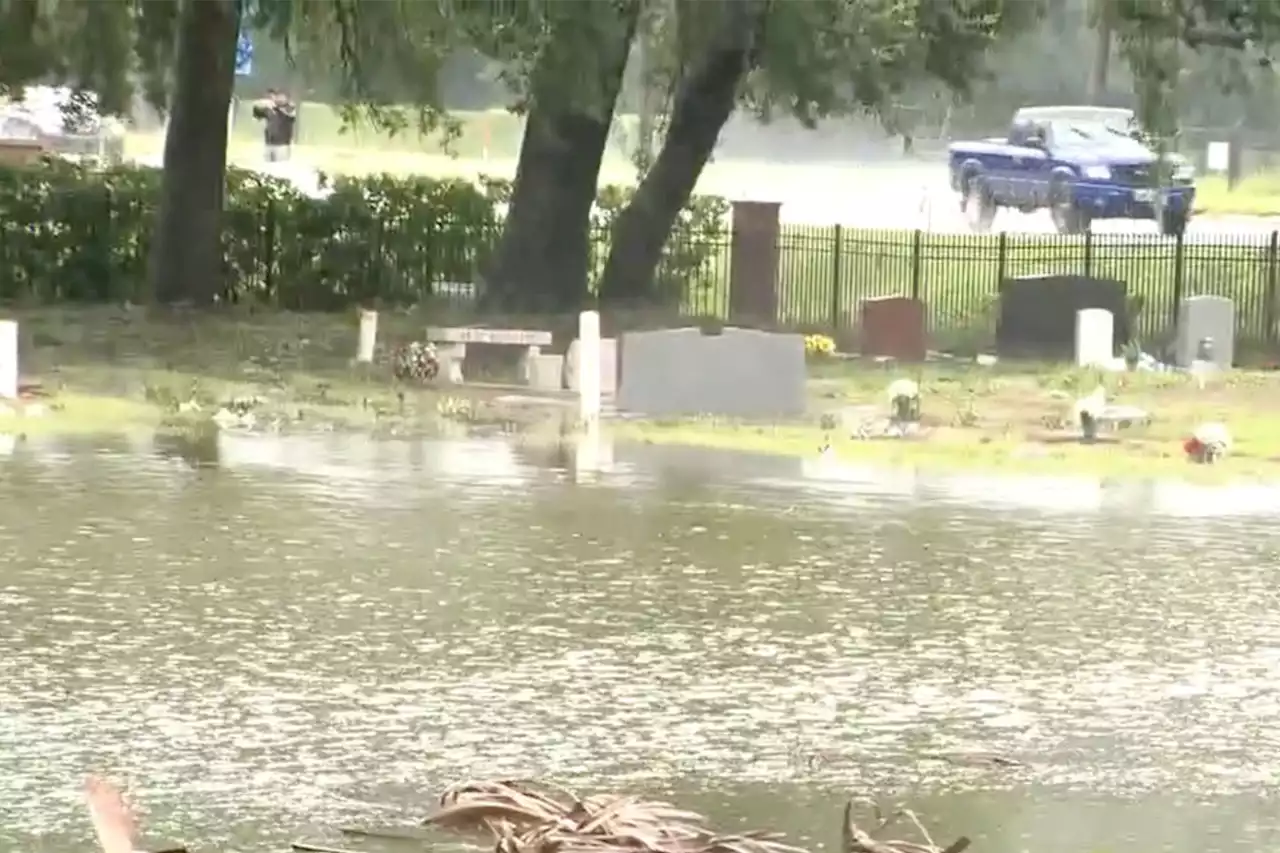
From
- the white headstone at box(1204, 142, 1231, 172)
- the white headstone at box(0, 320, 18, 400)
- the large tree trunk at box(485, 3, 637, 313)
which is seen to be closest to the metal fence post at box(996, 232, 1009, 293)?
the large tree trunk at box(485, 3, 637, 313)

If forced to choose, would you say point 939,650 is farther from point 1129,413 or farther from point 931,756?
point 1129,413

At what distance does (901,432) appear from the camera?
733 inches

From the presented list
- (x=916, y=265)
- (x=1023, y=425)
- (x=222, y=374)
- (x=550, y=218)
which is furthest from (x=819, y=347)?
(x=222, y=374)

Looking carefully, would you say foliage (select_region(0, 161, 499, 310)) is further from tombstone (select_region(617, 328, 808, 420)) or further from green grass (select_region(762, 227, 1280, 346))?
tombstone (select_region(617, 328, 808, 420))

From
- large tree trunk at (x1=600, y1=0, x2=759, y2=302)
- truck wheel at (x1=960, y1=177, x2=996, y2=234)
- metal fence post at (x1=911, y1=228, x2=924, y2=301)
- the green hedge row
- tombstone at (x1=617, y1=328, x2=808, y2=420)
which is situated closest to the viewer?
tombstone at (x1=617, y1=328, x2=808, y2=420)

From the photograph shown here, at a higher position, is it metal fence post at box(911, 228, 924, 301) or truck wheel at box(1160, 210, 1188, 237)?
truck wheel at box(1160, 210, 1188, 237)

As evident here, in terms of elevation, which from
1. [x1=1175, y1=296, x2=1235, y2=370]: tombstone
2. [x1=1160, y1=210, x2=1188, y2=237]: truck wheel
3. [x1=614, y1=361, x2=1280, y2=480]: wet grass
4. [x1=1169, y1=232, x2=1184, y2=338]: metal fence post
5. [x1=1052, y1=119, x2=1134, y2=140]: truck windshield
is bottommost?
[x1=614, y1=361, x2=1280, y2=480]: wet grass

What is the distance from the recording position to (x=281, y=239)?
28.9 metres

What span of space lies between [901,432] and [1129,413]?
2124 millimetres

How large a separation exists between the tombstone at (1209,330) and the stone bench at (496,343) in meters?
7.02

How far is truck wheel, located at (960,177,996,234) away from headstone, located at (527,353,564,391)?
2521cm

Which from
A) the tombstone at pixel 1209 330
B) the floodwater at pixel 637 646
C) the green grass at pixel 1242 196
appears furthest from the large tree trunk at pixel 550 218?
the green grass at pixel 1242 196

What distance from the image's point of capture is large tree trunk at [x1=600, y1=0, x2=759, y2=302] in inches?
1073

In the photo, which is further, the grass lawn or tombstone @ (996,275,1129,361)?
tombstone @ (996,275,1129,361)
